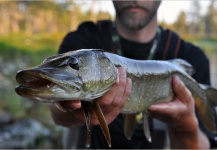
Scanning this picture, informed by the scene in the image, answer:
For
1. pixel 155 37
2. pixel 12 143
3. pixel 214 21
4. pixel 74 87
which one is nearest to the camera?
pixel 74 87

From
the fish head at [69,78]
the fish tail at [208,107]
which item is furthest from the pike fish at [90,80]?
the fish tail at [208,107]

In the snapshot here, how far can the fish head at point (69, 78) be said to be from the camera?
3.16 feet

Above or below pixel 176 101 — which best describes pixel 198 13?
below

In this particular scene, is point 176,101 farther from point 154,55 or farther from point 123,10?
point 123,10

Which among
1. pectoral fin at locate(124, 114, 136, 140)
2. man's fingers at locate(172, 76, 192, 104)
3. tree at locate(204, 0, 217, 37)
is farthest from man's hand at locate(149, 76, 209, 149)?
tree at locate(204, 0, 217, 37)

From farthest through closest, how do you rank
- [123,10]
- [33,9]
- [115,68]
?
[33,9] < [123,10] < [115,68]

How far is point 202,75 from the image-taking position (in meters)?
2.30

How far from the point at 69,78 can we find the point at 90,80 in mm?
82

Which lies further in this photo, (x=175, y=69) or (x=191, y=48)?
(x=191, y=48)

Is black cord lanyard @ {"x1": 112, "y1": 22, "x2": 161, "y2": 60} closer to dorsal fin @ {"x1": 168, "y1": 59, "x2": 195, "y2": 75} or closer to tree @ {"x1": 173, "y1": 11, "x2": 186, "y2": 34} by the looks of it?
dorsal fin @ {"x1": 168, "y1": 59, "x2": 195, "y2": 75}

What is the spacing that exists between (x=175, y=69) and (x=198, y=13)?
33.5 m

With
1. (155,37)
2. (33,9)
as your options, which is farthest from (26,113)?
(33,9)

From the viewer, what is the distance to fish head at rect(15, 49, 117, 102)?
3.16 feet

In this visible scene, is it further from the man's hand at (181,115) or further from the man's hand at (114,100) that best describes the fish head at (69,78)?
the man's hand at (181,115)
